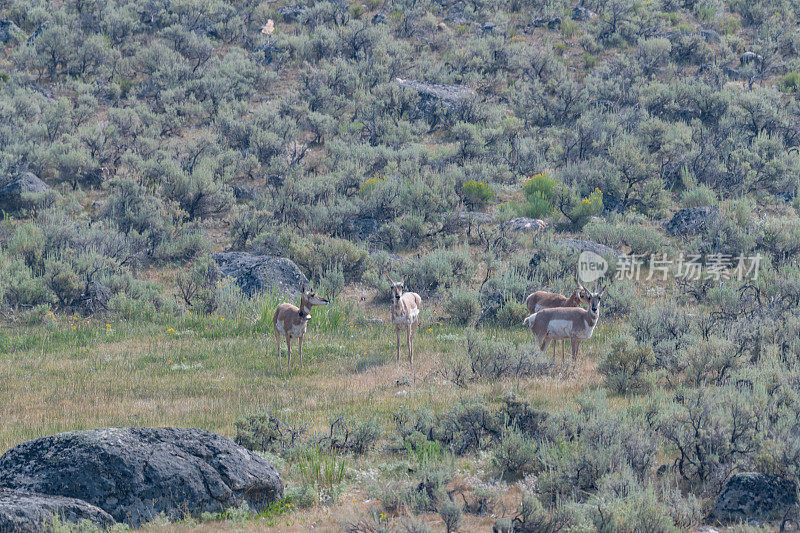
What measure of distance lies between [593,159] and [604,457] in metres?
19.9

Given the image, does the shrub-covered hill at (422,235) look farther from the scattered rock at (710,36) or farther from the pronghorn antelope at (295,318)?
the pronghorn antelope at (295,318)

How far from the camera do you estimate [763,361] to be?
39.4ft

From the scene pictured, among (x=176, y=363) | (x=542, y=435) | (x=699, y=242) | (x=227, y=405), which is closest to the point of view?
(x=542, y=435)

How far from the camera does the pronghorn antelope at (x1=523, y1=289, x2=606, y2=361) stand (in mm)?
13180

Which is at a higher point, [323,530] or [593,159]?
[323,530]

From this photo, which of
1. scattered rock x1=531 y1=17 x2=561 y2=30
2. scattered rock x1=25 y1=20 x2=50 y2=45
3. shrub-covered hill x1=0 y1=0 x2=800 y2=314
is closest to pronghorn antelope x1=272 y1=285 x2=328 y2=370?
shrub-covered hill x1=0 y1=0 x2=800 y2=314

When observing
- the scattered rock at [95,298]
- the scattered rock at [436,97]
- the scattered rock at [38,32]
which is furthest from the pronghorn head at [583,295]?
the scattered rock at [38,32]

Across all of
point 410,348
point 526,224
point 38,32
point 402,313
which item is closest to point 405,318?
point 402,313

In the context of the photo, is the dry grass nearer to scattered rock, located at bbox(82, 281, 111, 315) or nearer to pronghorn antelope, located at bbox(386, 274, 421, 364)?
pronghorn antelope, located at bbox(386, 274, 421, 364)

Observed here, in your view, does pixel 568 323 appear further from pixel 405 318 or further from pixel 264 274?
pixel 264 274

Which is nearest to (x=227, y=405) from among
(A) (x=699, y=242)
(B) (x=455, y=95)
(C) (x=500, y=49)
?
(A) (x=699, y=242)

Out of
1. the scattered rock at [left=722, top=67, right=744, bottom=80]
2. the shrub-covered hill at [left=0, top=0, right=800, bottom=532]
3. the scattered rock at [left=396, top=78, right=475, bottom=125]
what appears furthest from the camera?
the scattered rock at [left=722, top=67, right=744, bottom=80]

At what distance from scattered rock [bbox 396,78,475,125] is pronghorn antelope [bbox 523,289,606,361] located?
1893 cm

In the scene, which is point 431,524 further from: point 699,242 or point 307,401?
point 699,242
